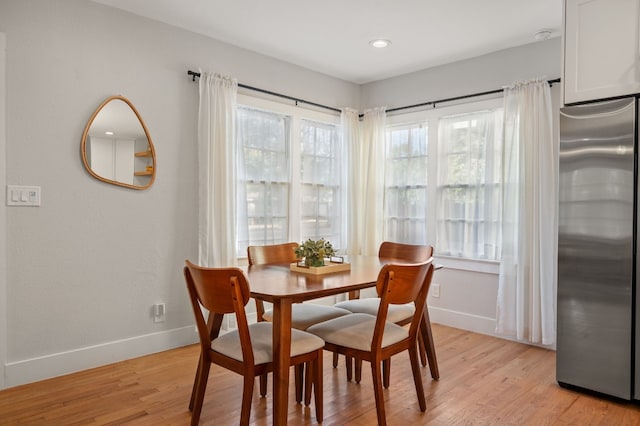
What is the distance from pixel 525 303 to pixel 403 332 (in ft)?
5.73

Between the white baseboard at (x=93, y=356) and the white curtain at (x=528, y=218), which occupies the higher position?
the white curtain at (x=528, y=218)

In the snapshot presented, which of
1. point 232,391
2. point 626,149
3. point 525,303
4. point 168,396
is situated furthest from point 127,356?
point 626,149

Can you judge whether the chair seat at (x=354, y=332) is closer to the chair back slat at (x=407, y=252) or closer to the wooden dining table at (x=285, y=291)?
the wooden dining table at (x=285, y=291)

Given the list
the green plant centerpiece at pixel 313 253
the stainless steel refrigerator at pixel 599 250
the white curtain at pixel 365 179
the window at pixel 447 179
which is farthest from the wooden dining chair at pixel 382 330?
the white curtain at pixel 365 179

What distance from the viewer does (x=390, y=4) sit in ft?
10.2

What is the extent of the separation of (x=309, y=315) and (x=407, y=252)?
3.33ft

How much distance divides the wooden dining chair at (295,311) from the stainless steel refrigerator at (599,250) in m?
1.42

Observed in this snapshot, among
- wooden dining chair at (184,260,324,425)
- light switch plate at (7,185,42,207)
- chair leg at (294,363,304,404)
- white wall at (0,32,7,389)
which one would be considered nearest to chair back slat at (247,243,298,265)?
wooden dining chair at (184,260,324,425)

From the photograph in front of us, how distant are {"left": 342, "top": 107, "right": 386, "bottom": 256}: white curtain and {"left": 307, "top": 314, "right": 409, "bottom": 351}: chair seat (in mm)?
2329

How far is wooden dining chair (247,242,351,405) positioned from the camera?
8.41ft

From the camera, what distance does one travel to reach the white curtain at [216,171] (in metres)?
3.62

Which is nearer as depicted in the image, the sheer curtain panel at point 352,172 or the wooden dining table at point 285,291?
the wooden dining table at point 285,291

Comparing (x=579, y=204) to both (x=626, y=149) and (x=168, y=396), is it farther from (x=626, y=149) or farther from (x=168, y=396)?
(x=168, y=396)

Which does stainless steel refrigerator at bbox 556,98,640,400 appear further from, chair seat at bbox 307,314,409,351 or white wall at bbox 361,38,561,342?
chair seat at bbox 307,314,409,351
